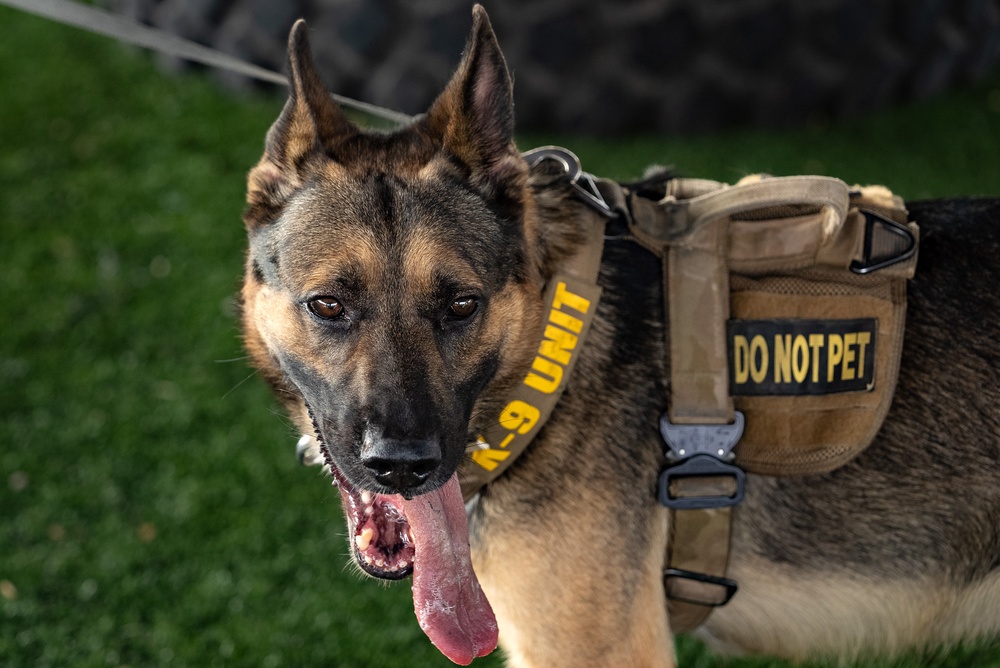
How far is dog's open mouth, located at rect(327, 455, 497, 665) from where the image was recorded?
2438mm

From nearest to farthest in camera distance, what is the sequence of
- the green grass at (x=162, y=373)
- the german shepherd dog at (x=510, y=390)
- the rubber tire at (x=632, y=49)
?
the german shepherd dog at (x=510, y=390)
the green grass at (x=162, y=373)
the rubber tire at (x=632, y=49)

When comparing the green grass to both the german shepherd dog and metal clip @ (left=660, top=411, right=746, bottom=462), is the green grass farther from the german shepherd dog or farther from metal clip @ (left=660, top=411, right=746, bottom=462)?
metal clip @ (left=660, top=411, right=746, bottom=462)

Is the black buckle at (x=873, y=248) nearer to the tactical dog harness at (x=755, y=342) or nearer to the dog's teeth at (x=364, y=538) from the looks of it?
the tactical dog harness at (x=755, y=342)

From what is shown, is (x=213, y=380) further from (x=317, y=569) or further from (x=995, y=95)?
(x=995, y=95)

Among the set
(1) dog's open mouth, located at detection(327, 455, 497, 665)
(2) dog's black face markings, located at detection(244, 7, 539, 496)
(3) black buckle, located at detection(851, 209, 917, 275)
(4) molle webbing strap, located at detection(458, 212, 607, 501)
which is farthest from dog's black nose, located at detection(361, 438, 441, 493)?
(3) black buckle, located at detection(851, 209, 917, 275)

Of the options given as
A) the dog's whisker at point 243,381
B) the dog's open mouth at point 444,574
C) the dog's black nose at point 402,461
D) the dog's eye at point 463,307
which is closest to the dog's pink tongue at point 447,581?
the dog's open mouth at point 444,574

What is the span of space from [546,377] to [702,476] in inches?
19.6

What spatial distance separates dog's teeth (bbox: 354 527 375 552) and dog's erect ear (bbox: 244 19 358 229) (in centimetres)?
87

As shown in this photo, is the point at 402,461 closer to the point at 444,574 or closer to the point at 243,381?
the point at 444,574

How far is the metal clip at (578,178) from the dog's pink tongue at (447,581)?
84 cm

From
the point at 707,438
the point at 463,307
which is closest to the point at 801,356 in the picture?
the point at 707,438

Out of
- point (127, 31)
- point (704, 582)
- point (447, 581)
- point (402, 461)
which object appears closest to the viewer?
point (402, 461)

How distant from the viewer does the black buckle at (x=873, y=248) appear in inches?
99.0

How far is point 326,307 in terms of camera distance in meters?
2.38
